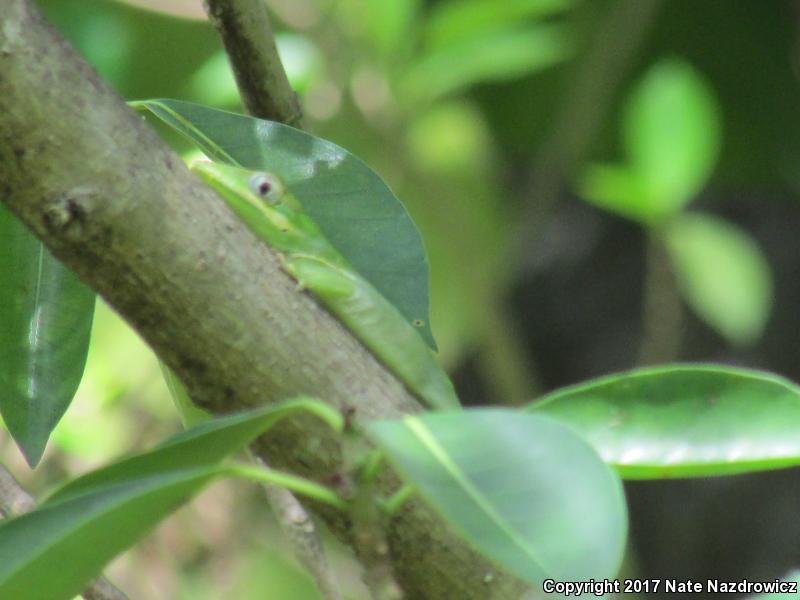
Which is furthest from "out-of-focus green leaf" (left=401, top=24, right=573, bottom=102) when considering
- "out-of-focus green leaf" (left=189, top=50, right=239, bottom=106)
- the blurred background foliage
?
"out-of-focus green leaf" (left=189, top=50, right=239, bottom=106)

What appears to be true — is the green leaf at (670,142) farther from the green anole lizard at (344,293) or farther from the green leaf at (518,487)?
the green leaf at (518,487)

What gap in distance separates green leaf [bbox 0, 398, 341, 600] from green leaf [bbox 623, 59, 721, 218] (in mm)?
2089

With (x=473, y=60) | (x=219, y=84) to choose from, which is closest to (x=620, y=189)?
(x=473, y=60)

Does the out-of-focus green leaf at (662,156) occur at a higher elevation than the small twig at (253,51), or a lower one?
higher

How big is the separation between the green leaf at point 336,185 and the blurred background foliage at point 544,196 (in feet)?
3.89

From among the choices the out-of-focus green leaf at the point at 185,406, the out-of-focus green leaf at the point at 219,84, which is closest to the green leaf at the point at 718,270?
the out-of-focus green leaf at the point at 219,84

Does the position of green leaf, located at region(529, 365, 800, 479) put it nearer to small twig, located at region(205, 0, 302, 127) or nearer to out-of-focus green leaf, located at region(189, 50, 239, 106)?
small twig, located at region(205, 0, 302, 127)

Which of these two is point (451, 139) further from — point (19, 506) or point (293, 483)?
point (293, 483)

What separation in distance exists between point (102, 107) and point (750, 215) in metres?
3.63

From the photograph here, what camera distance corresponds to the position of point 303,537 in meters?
1.18

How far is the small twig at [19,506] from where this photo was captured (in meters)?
1.06

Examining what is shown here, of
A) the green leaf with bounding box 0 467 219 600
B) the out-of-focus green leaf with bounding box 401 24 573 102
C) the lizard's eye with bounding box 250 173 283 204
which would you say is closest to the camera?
the green leaf with bounding box 0 467 219 600

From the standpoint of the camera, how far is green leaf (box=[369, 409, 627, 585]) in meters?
0.70

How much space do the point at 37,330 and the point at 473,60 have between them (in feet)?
6.03
